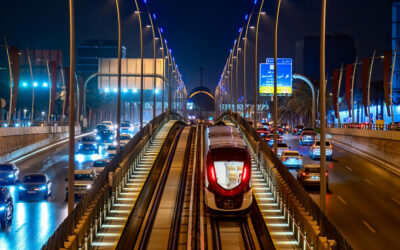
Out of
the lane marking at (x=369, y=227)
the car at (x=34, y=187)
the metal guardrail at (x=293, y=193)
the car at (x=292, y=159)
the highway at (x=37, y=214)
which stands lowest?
the lane marking at (x=369, y=227)

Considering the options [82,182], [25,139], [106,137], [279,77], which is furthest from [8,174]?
[279,77]

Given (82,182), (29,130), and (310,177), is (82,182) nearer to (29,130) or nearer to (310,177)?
(310,177)

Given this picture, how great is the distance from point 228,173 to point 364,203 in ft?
34.2

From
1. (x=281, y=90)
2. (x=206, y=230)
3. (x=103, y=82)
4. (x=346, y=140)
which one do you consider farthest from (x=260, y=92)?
(x=206, y=230)

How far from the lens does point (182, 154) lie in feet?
124

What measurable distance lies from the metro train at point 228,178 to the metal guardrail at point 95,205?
399cm

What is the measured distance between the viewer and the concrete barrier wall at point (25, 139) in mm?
43469

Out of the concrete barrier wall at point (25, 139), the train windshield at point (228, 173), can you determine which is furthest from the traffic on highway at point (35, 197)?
the train windshield at point (228, 173)

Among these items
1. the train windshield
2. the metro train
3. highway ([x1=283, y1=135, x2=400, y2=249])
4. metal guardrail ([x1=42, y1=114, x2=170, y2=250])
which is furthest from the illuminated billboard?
the train windshield

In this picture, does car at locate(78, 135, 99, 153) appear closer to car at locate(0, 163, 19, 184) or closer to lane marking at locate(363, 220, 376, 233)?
car at locate(0, 163, 19, 184)

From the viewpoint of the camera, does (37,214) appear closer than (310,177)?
Yes

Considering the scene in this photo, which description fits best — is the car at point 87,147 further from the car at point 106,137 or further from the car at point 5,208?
the car at point 5,208

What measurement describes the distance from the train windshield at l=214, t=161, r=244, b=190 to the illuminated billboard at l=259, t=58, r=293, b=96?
130ft

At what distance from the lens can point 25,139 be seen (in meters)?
50.0
